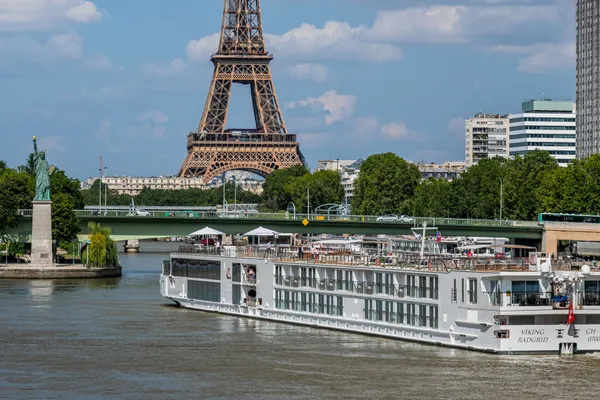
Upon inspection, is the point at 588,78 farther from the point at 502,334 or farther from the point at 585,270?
the point at 502,334

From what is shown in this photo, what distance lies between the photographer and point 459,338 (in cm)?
4319

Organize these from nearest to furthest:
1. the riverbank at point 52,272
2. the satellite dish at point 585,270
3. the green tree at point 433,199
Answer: the satellite dish at point 585,270 < the riverbank at point 52,272 < the green tree at point 433,199

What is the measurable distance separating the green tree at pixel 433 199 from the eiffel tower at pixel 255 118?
34.6 metres

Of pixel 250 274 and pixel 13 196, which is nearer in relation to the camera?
pixel 250 274

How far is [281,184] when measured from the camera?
16388 centimetres

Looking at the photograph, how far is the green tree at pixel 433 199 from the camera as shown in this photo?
11719 centimetres

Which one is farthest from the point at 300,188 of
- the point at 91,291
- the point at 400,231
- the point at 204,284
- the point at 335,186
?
the point at 204,284

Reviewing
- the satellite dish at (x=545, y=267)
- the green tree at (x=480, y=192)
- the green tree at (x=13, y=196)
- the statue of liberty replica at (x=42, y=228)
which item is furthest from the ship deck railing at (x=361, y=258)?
the green tree at (x=480, y=192)

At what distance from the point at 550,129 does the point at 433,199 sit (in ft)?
230

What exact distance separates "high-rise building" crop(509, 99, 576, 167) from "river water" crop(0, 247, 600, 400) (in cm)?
13703

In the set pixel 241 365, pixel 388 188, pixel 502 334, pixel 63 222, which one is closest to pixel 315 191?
pixel 388 188

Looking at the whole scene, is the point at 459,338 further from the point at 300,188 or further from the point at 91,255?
the point at 300,188

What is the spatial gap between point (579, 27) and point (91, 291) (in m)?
105

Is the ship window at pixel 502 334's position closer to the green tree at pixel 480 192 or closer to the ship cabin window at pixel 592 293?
the ship cabin window at pixel 592 293
